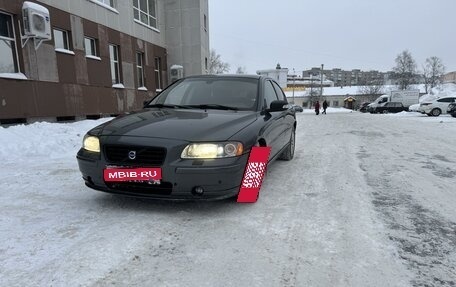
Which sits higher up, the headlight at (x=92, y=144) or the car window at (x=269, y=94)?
the car window at (x=269, y=94)

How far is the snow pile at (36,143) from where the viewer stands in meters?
6.39

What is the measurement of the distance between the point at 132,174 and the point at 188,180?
1.77 ft

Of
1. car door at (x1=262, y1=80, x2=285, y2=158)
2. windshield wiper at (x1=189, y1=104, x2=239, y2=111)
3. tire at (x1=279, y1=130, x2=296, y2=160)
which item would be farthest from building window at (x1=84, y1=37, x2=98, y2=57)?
windshield wiper at (x1=189, y1=104, x2=239, y2=111)

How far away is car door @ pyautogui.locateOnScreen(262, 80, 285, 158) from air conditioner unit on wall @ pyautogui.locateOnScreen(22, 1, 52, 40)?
7968mm

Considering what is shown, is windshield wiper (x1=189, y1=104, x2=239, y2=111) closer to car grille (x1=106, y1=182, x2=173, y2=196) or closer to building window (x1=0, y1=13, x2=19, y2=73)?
car grille (x1=106, y1=182, x2=173, y2=196)

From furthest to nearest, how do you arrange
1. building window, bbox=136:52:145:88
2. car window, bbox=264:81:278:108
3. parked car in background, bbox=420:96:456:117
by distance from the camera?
parked car in background, bbox=420:96:456:117
building window, bbox=136:52:145:88
car window, bbox=264:81:278:108

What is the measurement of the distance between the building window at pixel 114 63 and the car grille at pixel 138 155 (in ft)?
43.0

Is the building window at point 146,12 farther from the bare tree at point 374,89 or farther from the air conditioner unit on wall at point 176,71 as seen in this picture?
the bare tree at point 374,89

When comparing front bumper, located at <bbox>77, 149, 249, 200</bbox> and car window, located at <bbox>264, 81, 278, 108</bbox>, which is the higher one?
car window, located at <bbox>264, 81, 278, 108</bbox>

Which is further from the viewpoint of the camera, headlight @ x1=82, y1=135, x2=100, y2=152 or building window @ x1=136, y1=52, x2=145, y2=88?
building window @ x1=136, y1=52, x2=145, y2=88

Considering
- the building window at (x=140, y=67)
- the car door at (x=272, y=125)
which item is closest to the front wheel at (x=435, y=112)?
the building window at (x=140, y=67)

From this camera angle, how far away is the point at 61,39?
12.4m

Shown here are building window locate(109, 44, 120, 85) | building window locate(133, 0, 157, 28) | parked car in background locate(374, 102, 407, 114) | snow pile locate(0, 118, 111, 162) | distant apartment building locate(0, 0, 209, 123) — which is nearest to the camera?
snow pile locate(0, 118, 111, 162)

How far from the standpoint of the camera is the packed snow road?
2.32 m
